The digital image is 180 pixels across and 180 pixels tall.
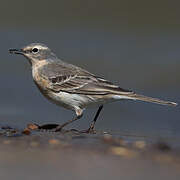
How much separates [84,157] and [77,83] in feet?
A: 11.2

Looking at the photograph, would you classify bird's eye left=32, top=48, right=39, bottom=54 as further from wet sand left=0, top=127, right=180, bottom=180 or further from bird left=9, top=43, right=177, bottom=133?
wet sand left=0, top=127, right=180, bottom=180

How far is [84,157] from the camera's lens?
8.88 m

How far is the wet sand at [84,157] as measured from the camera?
814 cm

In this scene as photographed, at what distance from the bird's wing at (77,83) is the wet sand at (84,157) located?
4.71 feet

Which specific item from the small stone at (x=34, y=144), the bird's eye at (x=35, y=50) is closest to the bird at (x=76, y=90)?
the bird's eye at (x=35, y=50)

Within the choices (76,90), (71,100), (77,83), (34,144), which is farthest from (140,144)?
(77,83)

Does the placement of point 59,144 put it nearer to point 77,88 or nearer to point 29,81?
point 77,88

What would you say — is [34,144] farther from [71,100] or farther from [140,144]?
[71,100]

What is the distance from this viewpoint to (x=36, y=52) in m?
12.9

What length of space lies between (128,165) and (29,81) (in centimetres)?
1016

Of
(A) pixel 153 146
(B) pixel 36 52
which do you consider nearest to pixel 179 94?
(B) pixel 36 52

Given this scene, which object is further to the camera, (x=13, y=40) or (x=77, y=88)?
(x=13, y=40)

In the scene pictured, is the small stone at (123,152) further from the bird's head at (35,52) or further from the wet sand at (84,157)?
the bird's head at (35,52)

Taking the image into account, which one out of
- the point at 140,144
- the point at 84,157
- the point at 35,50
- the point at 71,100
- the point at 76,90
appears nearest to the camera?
the point at 84,157
